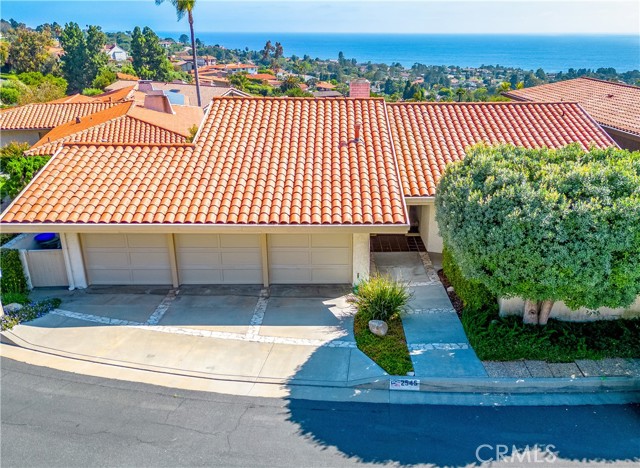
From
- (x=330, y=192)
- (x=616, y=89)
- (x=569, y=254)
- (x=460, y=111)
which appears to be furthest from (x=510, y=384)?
(x=616, y=89)

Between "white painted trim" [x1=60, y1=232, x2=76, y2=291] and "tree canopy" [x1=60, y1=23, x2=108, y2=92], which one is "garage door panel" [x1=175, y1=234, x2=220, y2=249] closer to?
"white painted trim" [x1=60, y1=232, x2=76, y2=291]

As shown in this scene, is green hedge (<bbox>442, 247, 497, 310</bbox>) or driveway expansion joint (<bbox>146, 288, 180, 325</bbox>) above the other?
green hedge (<bbox>442, 247, 497, 310</bbox>)

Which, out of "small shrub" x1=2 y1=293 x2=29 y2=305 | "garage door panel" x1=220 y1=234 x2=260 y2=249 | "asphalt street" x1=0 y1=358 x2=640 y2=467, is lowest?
"asphalt street" x1=0 y1=358 x2=640 y2=467

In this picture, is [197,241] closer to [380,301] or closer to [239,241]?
[239,241]

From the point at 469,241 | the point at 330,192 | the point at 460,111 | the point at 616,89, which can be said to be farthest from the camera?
the point at 616,89

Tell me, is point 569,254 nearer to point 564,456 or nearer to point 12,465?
point 564,456
